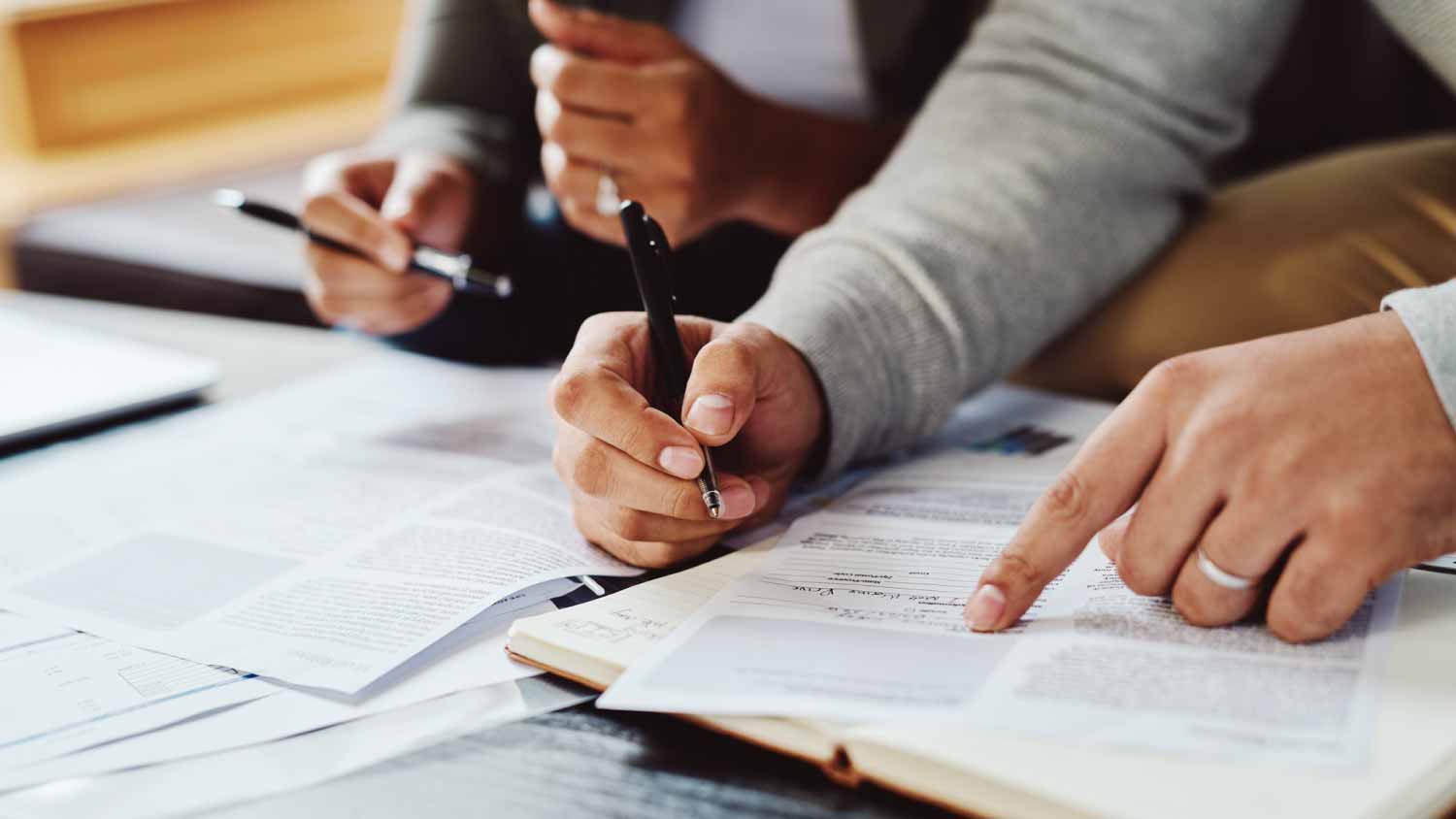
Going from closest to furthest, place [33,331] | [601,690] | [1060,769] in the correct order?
[1060,769] < [601,690] < [33,331]

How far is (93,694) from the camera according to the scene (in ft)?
1.70

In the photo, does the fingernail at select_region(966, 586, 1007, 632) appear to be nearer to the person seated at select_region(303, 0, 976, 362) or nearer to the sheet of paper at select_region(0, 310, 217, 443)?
the person seated at select_region(303, 0, 976, 362)

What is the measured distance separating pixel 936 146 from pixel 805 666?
17.2 inches

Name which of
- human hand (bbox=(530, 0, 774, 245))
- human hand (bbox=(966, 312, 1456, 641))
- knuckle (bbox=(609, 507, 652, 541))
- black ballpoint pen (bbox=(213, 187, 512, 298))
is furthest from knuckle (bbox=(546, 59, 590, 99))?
human hand (bbox=(966, 312, 1456, 641))

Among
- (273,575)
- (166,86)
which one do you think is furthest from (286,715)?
(166,86)

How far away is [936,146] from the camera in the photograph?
79cm

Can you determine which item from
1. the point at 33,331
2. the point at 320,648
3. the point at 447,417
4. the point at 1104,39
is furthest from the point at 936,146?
the point at 33,331

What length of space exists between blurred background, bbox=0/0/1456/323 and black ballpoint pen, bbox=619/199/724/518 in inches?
18.1

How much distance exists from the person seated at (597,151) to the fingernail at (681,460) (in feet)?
0.45

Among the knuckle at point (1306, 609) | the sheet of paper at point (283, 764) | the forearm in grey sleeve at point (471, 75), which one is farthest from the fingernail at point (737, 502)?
the forearm in grey sleeve at point (471, 75)

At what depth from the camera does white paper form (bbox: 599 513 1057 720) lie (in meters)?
0.43

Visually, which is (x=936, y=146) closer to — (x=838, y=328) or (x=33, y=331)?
(x=838, y=328)

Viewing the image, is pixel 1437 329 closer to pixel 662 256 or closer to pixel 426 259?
pixel 662 256

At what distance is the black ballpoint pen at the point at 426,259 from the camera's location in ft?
2.84
